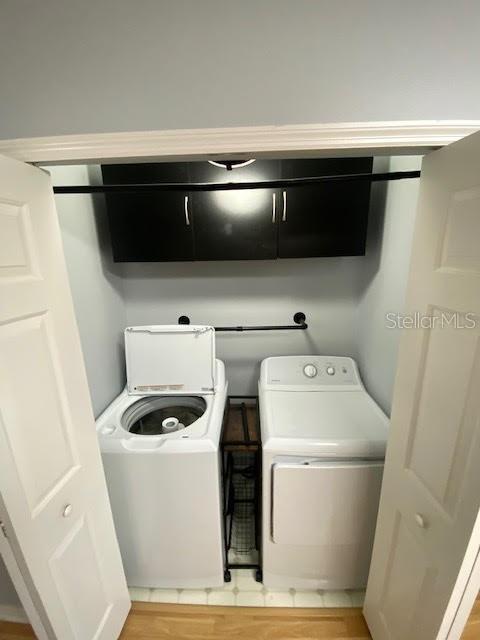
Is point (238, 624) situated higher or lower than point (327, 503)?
lower

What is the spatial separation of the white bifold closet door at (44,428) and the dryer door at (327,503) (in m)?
0.83

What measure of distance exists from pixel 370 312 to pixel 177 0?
1.63 meters

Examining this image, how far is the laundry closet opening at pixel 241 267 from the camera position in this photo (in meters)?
1.43

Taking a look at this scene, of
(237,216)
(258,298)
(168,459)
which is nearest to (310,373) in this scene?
(258,298)

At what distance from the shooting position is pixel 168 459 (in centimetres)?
125

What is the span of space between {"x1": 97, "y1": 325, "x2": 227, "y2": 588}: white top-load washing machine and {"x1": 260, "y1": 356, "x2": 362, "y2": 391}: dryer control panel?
346 millimetres

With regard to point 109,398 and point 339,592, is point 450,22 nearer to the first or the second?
point 109,398

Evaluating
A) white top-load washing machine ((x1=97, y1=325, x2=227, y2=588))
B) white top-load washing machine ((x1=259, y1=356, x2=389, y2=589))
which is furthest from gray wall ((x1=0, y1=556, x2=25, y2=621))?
white top-load washing machine ((x1=259, y1=356, x2=389, y2=589))

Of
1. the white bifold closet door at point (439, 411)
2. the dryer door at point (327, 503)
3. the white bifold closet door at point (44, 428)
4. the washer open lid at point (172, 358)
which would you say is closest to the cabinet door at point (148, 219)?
the washer open lid at point (172, 358)

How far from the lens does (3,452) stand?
0.70 m

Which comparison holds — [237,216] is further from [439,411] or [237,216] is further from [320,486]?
[320,486]

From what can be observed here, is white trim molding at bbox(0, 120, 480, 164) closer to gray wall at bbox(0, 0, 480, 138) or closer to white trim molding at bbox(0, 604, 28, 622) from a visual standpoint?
gray wall at bbox(0, 0, 480, 138)

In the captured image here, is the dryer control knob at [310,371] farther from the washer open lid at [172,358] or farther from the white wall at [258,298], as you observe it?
the washer open lid at [172,358]

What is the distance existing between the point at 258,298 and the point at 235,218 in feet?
1.98
